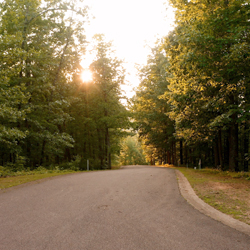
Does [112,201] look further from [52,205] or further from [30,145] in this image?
[30,145]

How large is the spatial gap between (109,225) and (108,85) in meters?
24.8

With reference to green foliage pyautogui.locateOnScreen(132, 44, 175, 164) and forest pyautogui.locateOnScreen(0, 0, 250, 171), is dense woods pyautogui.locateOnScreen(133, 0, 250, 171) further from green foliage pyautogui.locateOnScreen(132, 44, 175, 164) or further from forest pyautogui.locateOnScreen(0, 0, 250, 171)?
green foliage pyautogui.locateOnScreen(132, 44, 175, 164)

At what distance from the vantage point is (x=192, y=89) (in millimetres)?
14219

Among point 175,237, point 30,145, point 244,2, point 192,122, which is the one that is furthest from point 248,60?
point 30,145

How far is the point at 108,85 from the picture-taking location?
28281 millimetres

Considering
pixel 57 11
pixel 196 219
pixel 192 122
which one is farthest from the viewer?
pixel 57 11

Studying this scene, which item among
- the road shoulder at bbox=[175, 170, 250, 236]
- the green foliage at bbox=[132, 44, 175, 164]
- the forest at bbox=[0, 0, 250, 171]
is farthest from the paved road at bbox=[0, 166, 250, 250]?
the green foliage at bbox=[132, 44, 175, 164]

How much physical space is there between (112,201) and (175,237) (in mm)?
2938

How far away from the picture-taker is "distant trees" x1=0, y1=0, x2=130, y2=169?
14.4 m

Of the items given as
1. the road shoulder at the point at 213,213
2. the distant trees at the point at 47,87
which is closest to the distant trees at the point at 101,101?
the distant trees at the point at 47,87

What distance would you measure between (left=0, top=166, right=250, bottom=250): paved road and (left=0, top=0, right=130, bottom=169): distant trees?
826 cm

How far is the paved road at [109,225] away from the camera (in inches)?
146

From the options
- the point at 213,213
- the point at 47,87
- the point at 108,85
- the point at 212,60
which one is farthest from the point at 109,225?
the point at 108,85

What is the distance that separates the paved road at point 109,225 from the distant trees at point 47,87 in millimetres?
8256
